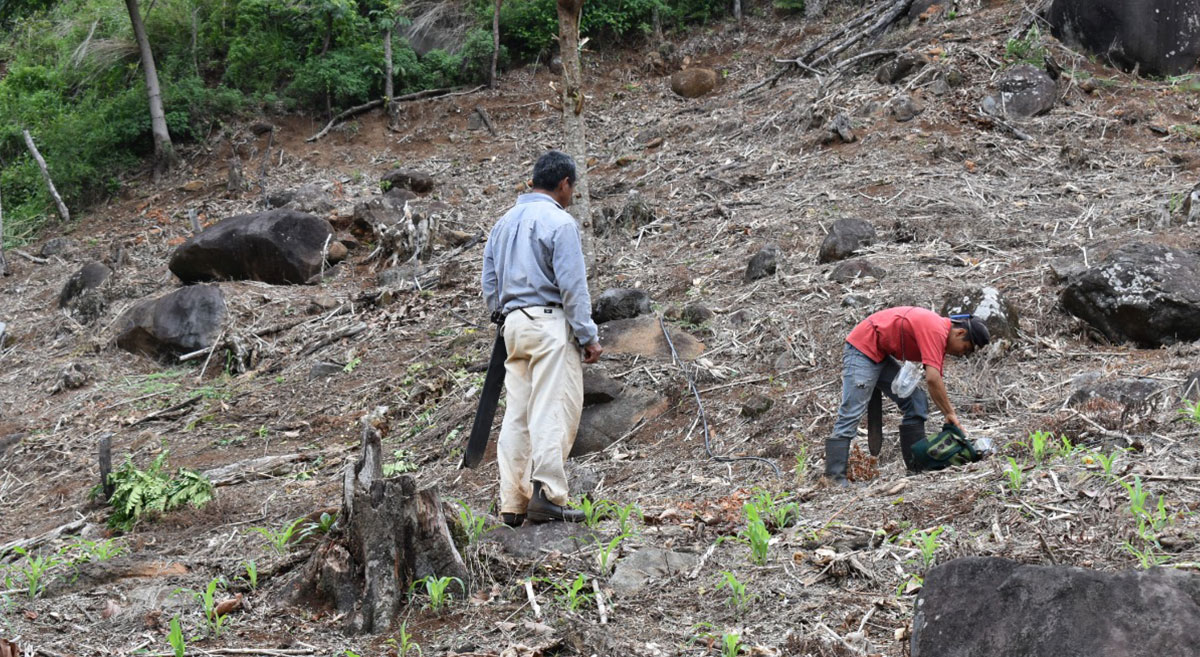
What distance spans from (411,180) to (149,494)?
26.8 feet

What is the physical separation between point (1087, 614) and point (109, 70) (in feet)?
62.2

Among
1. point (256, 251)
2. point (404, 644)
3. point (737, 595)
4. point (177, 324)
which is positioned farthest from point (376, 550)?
point (256, 251)

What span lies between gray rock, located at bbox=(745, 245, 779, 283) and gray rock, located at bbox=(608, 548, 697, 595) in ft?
15.6

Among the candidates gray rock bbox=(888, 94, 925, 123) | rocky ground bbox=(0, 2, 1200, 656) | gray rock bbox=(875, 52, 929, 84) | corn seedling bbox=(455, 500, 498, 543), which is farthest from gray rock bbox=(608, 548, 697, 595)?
gray rock bbox=(875, 52, 929, 84)

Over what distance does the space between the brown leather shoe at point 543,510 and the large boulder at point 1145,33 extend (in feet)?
34.8

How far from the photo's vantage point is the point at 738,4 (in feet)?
58.2

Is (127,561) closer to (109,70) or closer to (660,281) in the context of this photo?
(660,281)

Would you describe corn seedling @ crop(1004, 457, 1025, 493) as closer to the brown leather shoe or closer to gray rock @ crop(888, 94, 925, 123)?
the brown leather shoe

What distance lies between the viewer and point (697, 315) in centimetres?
837

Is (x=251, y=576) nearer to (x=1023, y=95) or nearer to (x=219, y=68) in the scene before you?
(x=1023, y=95)

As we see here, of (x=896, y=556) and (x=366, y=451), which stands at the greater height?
(x=366, y=451)

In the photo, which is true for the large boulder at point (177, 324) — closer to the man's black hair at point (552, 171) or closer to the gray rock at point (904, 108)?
the man's black hair at point (552, 171)

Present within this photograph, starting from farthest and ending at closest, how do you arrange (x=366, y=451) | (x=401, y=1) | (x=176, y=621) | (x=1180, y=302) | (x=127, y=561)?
(x=401, y=1) < (x=1180, y=302) < (x=127, y=561) < (x=366, y=451) < (x=176, y=621)

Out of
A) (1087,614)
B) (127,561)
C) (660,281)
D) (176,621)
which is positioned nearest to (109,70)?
(660,281)
